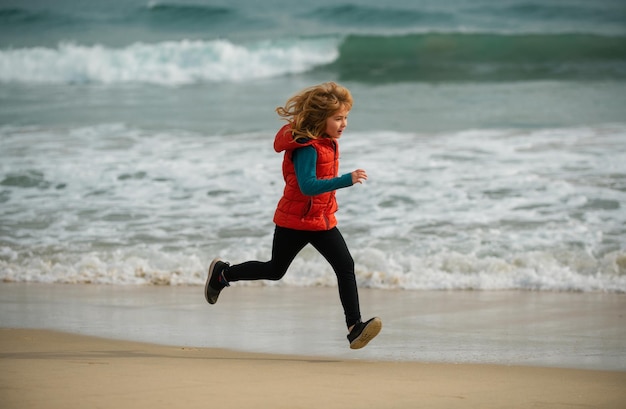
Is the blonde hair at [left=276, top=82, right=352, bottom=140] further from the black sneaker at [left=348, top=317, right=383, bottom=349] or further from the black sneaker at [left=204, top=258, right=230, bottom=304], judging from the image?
the black sneaker at [left=204, top=258, right=230, bottom=304]

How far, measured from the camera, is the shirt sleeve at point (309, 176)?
438 centimetres

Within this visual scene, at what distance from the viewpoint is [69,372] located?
4.02 meters

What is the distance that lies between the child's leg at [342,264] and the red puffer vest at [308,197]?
0.07 metres

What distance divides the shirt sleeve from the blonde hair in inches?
3.3

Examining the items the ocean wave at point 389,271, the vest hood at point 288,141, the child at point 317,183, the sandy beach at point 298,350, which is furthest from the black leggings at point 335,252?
the ocean wave at point 389,271

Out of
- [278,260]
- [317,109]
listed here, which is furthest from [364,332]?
[317,109]

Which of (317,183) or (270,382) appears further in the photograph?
(317,183)

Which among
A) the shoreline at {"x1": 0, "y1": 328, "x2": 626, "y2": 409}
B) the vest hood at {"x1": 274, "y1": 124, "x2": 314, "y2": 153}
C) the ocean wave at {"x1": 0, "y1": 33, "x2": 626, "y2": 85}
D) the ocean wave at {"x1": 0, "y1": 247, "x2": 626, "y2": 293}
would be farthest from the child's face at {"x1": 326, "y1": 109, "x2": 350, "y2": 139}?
the ocean wave at {"x1": 0, "y1": 33, "x2": 626, "y2": 85}

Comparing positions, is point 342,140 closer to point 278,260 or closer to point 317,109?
point 278,260

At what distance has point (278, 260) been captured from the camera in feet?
16.0

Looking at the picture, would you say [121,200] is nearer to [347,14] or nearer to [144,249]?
[144,249]

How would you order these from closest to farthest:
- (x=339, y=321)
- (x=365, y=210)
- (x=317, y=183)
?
(x=317, y=183) → (x=339, y=321) → (x=365, y=210)

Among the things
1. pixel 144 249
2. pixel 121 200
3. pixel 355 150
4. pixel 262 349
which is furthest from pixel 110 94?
pixel 262 349

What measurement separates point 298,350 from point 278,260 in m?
0.50
